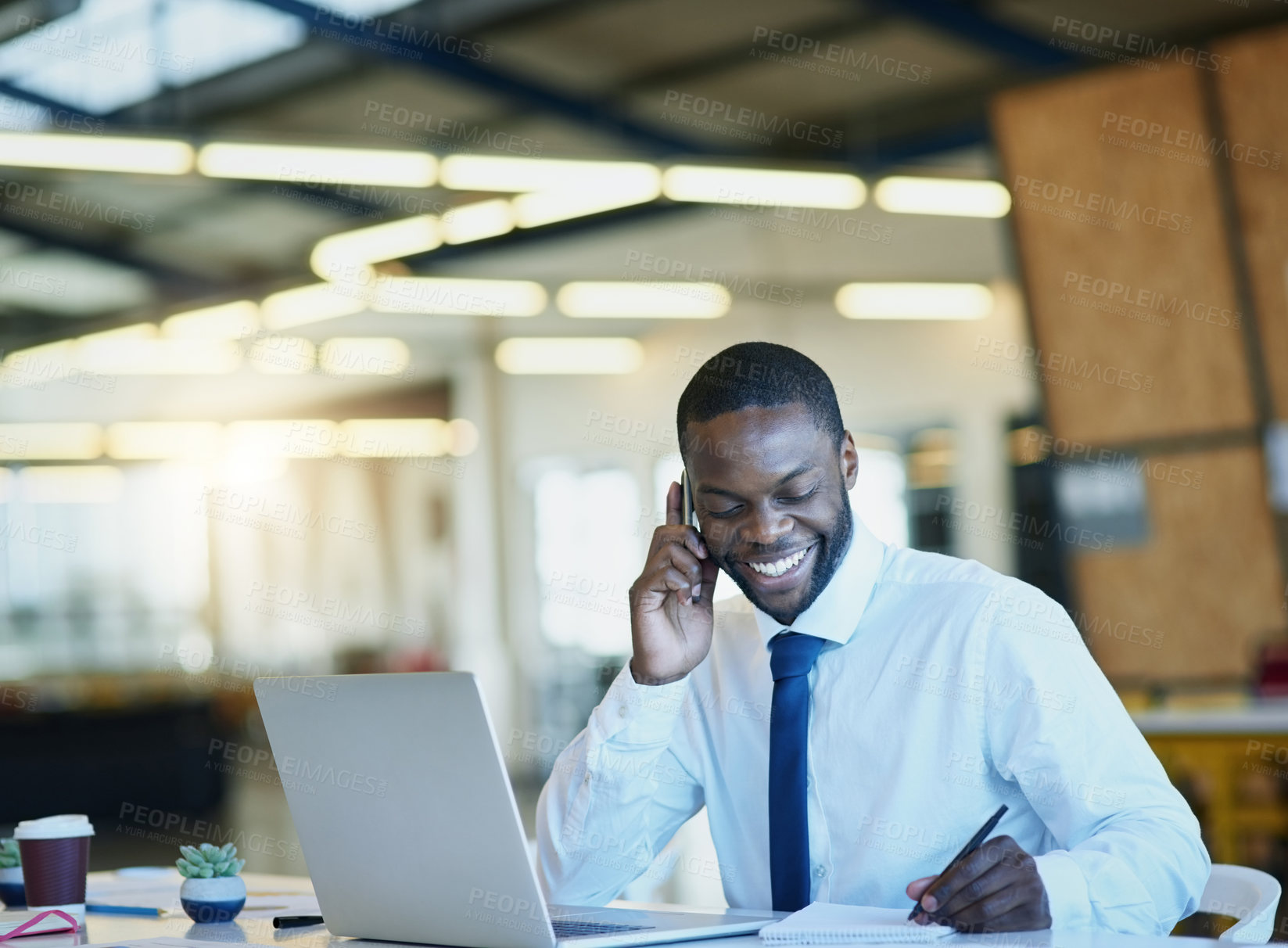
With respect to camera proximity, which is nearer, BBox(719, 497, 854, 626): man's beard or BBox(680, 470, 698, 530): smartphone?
BBox(719, 497, 854, 626): man's beard

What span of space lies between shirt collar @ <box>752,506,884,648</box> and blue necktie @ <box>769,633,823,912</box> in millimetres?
17

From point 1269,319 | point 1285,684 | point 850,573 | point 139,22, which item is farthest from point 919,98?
point 850,573

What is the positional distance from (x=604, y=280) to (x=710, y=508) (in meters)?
10.3

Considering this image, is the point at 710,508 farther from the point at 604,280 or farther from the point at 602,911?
the point at 604,280

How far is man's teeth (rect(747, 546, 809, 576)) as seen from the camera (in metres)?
1.91

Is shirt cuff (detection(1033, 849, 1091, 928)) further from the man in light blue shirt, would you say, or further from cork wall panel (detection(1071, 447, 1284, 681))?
cork wall panel (detection(1071, 447, 1284, 681))

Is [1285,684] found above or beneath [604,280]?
beneath

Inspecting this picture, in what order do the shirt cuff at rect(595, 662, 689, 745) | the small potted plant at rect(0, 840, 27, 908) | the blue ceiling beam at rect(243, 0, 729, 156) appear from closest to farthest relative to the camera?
the shirt cuff at rect(595, 662, 689, 745)
the small potted plant at rect(0, 840, 27, 908)
the blue ceiling beam at rect(243, 0, 729, 156)

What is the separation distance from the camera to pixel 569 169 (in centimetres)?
785

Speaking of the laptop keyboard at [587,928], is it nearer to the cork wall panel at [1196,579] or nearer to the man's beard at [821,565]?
the man's beard at [821,565]

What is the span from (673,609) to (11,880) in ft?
3.56

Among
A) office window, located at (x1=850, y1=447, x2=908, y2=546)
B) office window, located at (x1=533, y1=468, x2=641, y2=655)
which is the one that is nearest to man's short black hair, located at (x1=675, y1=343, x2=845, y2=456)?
office window, located at (x1=850, y1=447, x2=908, y2=546)

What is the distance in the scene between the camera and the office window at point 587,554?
12.1m

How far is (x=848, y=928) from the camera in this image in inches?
58.9
